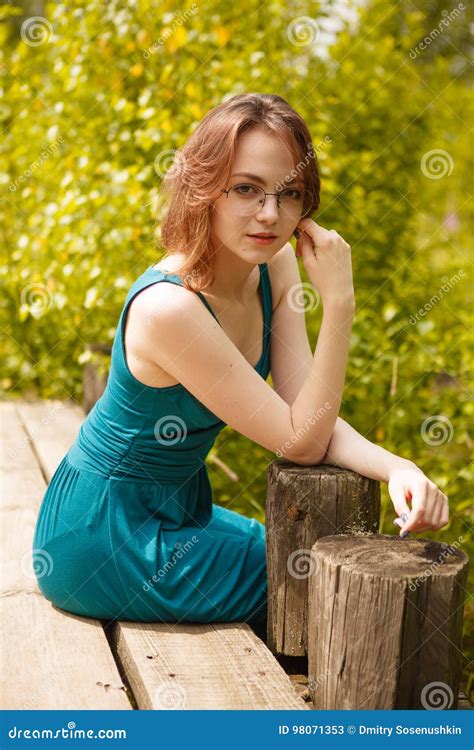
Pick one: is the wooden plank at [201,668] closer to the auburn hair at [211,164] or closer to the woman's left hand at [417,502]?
the woman's left hand at [417,502]

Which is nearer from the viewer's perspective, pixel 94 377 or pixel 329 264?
pixel 329 264

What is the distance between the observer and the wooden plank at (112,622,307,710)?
6.54ft

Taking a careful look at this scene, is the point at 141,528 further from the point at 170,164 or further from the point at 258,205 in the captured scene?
the point at 170,164

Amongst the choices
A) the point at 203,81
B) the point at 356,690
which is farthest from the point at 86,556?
the point at 203,81

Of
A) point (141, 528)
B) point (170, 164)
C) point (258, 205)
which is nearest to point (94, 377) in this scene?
point (170, 164)


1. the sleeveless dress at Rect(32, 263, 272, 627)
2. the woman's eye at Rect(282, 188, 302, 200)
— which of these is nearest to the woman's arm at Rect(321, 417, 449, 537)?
the sleeveless dress at Rect(32, 263, 272, 627)

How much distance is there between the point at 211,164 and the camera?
223cm

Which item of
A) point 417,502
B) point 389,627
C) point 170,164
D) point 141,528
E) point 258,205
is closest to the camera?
point 389,627

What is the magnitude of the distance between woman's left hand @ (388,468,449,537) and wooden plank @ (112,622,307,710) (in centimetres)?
45

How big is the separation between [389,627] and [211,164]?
112 cm

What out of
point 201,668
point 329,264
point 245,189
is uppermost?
point 245,189

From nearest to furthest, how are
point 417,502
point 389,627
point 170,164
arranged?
point 389,627, point 417,502, point 170,164
